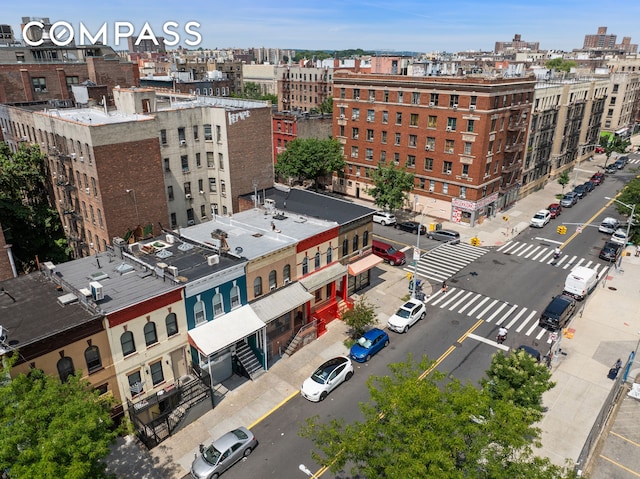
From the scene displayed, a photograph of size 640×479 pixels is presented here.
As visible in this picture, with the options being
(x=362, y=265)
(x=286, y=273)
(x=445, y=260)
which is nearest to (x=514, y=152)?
(x=445, y=260)

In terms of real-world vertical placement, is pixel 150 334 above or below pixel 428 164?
below

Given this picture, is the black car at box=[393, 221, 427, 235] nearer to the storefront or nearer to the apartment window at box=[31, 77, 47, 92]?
the storefront

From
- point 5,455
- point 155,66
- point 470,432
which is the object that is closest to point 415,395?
point 470,432

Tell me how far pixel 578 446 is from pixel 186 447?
76.8 feet

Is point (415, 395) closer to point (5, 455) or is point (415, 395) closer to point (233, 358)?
point (5, 455)

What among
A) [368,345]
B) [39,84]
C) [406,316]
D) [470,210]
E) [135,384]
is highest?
[39,84]

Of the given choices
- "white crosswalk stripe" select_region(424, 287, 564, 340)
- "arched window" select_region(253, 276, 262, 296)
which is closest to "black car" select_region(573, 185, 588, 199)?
"white crosswalk stripe" select_region(424, 287, 564, 340)

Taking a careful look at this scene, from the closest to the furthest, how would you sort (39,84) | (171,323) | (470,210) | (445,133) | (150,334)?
1. (150,334)
2. (171,323)
3. (39,84)
4. (445,133)
5. (470,210)

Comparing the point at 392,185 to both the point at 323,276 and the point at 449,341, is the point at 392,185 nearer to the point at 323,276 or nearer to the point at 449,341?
the point at 323,276

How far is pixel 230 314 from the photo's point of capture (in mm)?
→ 31547

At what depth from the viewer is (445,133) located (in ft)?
204

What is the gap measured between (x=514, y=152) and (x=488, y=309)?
1366 inches

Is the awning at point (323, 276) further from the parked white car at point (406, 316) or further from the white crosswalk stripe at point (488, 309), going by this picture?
the white crosswalk stripe at point (488, 309)

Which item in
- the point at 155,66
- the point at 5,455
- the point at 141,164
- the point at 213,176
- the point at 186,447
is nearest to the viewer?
the point at 5,455
